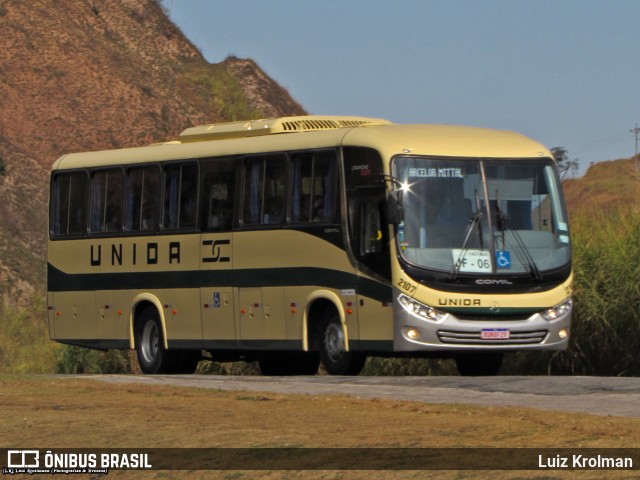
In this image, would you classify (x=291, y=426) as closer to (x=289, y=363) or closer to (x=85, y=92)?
(x=289, y=363)

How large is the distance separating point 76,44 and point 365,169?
2131 inches

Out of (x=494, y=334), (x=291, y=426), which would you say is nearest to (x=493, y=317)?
(x=494, y=334)

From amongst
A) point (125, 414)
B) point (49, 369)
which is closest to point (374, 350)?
point (125, 414)

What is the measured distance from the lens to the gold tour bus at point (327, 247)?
1983cm

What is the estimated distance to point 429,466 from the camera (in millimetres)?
10273

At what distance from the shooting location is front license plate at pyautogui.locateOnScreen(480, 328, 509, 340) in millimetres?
19797

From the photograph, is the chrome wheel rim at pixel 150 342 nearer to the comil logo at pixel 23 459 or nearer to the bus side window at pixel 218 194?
the bus side window at pixel 218 194

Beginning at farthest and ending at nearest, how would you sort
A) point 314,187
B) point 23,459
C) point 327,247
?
point 314,187 < point 327,247 < point 23,459

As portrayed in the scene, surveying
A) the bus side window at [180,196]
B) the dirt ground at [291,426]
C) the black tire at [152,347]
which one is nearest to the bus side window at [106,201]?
the bus side window at [180,196]

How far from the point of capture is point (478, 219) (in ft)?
65.4

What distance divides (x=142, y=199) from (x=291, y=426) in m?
11.8

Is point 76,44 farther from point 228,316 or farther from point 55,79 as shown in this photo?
point 228,316

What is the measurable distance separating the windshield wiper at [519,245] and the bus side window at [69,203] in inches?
306

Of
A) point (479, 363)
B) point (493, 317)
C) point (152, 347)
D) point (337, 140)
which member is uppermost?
point (337, 140)
